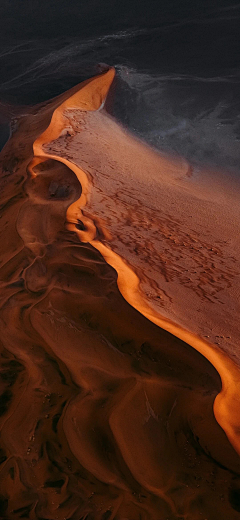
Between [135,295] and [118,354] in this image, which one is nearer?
[118,354]

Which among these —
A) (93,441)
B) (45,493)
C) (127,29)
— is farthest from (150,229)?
(127,29)

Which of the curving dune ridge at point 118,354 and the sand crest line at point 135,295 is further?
the sand crest line at point 135,295

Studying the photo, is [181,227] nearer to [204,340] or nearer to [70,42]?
[204,340]

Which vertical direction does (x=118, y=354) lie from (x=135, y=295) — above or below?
below

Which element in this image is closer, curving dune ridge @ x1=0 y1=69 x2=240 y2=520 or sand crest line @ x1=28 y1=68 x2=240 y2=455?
curving dune ridge @ x1=0 y1=69 x2=240 y2=520
